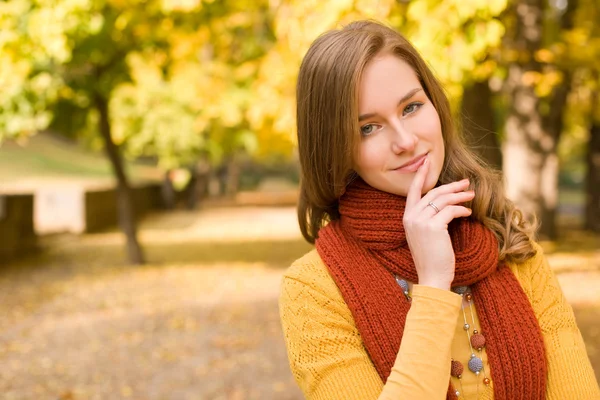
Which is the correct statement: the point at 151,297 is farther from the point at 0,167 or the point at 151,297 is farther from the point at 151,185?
the point at 151,185

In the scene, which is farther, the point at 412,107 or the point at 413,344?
the point at 412,107

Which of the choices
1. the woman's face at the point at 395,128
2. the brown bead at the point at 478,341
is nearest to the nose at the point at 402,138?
the woman's face at the point at 395,128

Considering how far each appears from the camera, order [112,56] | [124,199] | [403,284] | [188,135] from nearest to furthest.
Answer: [403,284] < [112,56] < [124,199] < [188,135]

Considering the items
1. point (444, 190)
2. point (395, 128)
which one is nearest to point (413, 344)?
point (444, 190)

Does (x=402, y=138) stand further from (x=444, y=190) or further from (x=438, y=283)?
(x=438, y=283)

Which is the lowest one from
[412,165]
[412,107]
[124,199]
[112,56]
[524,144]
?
[124,199]

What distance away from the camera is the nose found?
1.70 metres

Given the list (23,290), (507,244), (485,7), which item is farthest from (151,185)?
(507,244)

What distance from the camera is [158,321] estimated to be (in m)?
9.30

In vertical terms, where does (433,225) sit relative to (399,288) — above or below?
above

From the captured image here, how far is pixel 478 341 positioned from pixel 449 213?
30 cm

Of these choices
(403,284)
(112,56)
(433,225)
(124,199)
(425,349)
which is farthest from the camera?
(124,199)

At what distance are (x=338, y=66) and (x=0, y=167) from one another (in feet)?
81.1

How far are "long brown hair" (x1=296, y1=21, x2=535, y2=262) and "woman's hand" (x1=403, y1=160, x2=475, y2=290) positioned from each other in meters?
0.15
